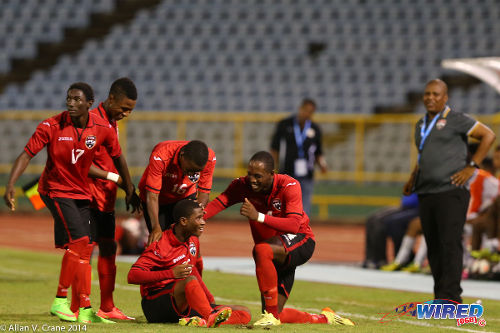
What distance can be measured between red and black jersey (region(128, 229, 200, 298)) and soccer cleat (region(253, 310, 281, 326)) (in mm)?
690

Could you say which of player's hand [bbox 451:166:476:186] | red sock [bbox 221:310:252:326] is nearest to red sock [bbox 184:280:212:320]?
red sock [bbox 221:310:252:326]

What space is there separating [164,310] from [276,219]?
1.10 meters

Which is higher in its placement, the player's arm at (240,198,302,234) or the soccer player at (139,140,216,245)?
the soccer player at (139,140,216,245)

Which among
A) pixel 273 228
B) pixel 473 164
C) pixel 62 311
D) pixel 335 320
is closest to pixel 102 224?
pixel 62 311

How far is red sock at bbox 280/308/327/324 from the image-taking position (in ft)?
23.1

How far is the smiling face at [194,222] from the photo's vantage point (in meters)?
6.80

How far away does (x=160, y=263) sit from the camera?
22.4ft

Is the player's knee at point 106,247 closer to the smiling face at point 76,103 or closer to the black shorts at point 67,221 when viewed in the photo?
the black shorts at point 67,221

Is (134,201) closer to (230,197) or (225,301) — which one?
(230,197)

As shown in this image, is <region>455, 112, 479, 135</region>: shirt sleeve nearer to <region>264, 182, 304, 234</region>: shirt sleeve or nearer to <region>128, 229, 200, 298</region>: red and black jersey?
<region>264, 182, 304, 234</region>: shirt sleeve

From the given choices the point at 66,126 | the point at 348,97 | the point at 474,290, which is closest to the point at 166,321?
the point at 66,126

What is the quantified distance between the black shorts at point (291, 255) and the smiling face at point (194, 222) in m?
0.74

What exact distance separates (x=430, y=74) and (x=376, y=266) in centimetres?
1162

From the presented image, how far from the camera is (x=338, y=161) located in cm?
2136
